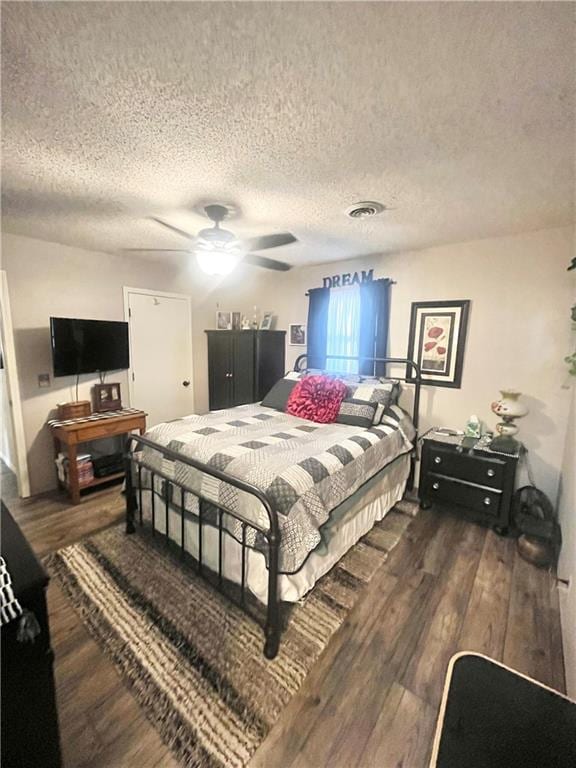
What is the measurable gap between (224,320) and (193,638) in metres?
3.68

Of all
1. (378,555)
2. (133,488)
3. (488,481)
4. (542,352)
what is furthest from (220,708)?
(542,352)

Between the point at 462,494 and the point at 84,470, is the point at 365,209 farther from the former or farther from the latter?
the point at 84,470

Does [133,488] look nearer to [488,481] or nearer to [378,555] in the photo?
[378,555]

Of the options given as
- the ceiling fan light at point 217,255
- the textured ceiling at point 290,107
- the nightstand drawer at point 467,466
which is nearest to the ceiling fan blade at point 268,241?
the textured ceiling at point 290,107

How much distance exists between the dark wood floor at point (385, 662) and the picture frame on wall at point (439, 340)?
4.91ft

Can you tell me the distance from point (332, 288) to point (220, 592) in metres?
3.13

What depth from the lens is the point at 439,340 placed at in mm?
3088

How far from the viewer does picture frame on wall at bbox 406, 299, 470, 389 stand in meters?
2.97

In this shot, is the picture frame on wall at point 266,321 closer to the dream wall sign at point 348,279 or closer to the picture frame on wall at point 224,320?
the picture frame on wall at point 224,320

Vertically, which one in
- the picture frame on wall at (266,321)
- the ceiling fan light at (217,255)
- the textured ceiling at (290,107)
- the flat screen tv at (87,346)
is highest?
the textured ceiling at (290,107)

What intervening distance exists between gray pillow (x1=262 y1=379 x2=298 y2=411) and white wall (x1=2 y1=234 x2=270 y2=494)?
176 centimetres

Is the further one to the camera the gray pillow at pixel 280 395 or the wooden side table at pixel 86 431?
the gray pillow at pixel 280 395

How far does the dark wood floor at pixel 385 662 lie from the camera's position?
121 cm

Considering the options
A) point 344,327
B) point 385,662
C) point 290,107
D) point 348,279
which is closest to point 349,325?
point 344,327
